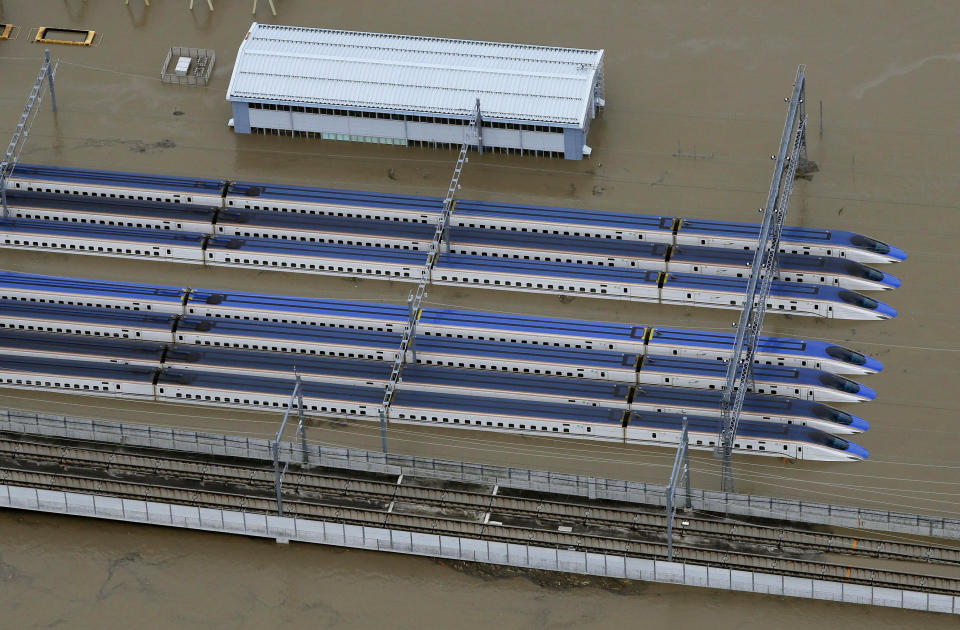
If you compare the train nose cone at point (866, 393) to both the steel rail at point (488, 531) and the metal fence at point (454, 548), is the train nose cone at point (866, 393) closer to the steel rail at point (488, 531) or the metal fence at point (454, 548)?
the steel rail at point (488, 531)

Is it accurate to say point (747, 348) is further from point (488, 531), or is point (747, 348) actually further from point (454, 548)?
point (454, 548)

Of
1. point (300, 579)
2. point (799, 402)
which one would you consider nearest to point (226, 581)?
point (300, 579)

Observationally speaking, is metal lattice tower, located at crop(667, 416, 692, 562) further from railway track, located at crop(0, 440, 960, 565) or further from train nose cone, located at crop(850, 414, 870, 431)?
train nose cone, located at crop(850, 414, 870, 431)

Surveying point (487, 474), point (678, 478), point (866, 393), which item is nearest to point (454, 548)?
point (487, 474)

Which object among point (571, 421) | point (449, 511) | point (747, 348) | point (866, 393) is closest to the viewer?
point (449, 511)

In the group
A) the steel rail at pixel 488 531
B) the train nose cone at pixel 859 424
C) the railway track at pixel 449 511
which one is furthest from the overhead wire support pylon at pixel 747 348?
the train nose cone at pixel 859 424

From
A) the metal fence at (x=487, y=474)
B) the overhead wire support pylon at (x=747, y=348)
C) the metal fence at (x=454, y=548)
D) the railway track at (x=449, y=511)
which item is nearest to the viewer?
the metal fence at (x=454, y=548)
